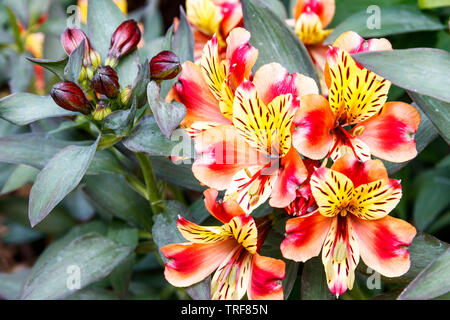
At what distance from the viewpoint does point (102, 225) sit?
113cm

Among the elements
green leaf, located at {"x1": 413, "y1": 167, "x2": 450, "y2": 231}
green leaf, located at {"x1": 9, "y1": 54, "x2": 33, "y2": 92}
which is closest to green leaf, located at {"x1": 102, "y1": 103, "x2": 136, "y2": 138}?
green leaf, located at {"x1": 9, "y1": 54, "x2": 33, "y2": 92}

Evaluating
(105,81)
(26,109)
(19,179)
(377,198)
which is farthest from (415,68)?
(19,179)

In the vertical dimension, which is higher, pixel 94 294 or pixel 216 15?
pixel 216 15

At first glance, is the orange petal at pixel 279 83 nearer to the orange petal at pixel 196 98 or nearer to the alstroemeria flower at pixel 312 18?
the orange petal at pixel 196 98

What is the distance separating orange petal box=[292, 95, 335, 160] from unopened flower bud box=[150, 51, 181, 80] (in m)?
0.19

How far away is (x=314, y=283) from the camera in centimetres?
76

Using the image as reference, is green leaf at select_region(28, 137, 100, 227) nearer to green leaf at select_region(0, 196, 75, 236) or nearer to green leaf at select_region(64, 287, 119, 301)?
green leaf at select_region(64, 287, 119, 301)

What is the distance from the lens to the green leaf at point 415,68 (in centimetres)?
58

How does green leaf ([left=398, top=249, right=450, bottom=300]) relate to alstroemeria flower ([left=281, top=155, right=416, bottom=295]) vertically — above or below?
below

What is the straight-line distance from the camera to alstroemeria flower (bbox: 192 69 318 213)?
578mm

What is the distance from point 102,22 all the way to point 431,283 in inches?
23.6

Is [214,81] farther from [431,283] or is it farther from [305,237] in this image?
[431,283]
